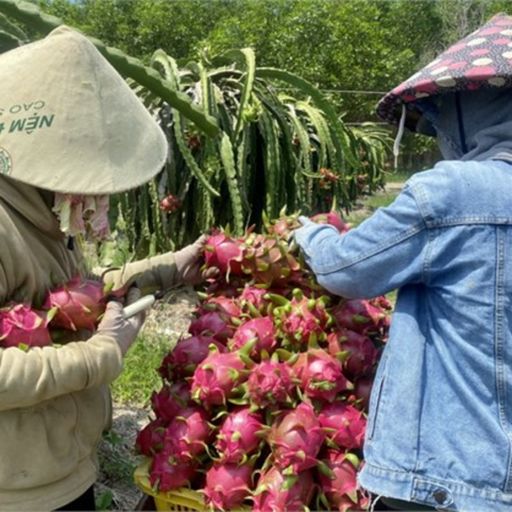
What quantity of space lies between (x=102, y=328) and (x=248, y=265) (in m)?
0.48

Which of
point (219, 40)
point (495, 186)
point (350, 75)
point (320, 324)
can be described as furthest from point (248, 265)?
point (350, 75)

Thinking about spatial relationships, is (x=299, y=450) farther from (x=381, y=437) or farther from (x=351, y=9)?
(x=351, y=9)

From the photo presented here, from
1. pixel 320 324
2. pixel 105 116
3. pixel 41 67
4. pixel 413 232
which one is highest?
pixel 41 67

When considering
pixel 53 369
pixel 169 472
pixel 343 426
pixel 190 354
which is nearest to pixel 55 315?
pixel 53 369

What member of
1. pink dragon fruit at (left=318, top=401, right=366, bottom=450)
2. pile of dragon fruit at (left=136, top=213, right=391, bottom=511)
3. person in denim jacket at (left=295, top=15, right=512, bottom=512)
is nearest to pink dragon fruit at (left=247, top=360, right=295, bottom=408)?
pile of dragon fruit at (left=136, top=213, right=391, bottom=511)

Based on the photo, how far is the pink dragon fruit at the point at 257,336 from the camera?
1.75 m

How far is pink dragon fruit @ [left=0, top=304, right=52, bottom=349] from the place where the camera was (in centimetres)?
150

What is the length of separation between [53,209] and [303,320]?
2.26ft

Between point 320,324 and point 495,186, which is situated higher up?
point 495,186

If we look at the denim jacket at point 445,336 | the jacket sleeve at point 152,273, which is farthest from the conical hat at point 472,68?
the jacket sleeve at point 152,273

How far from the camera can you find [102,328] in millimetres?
1616

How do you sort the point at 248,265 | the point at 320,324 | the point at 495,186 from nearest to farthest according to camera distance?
the point at 495,186
the point at 320,324
the point at 248,265

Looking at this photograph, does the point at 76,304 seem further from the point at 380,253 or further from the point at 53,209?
the point at 380,253

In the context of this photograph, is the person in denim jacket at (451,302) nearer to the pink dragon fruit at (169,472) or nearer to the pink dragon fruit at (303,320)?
the pink dragon fruit at (303,320)
